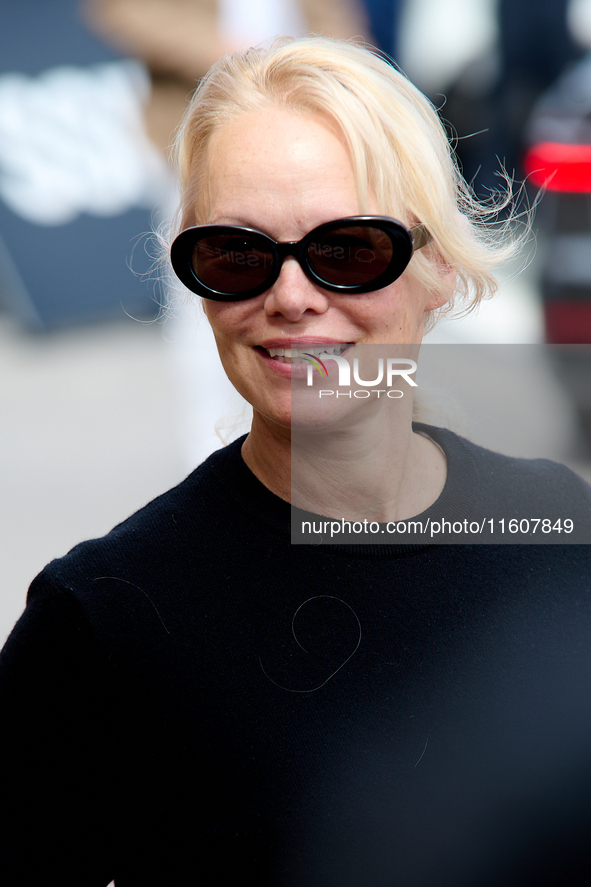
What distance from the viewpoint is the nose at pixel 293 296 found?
1104mm

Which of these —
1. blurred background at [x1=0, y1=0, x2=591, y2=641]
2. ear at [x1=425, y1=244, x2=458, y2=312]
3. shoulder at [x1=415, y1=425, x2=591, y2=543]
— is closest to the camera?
ear at [x1=425, y1=244, x2=458, y2=312]

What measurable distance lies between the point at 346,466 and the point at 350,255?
1.04 feet

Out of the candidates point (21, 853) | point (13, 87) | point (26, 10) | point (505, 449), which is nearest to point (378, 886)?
point (21, 853)

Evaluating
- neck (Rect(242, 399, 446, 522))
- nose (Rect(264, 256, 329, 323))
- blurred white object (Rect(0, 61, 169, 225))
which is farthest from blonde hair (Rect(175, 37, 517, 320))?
blurred white object (Rect(0, 61, 169, 225))

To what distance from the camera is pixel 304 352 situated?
1.14 meters

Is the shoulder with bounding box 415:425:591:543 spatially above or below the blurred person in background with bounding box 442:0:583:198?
below

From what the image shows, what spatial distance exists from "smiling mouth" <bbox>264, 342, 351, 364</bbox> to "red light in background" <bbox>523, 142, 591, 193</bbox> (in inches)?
99.3

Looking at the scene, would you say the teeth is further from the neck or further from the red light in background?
the red light in background

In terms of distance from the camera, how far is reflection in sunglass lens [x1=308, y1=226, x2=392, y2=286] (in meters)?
1.09

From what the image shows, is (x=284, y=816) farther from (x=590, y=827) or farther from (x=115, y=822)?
(x=590, y=827)

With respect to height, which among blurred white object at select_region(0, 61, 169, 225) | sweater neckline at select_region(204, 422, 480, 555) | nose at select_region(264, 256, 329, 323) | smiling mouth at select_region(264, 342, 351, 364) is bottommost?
sweater neckline at select_region(204, 422, 480, 555)

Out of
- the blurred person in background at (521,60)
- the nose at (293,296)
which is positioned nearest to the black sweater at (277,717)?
the nose at (293,296)

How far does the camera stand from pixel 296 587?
1216 millimetres

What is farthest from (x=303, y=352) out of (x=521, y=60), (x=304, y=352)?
(x=521, y=60)
